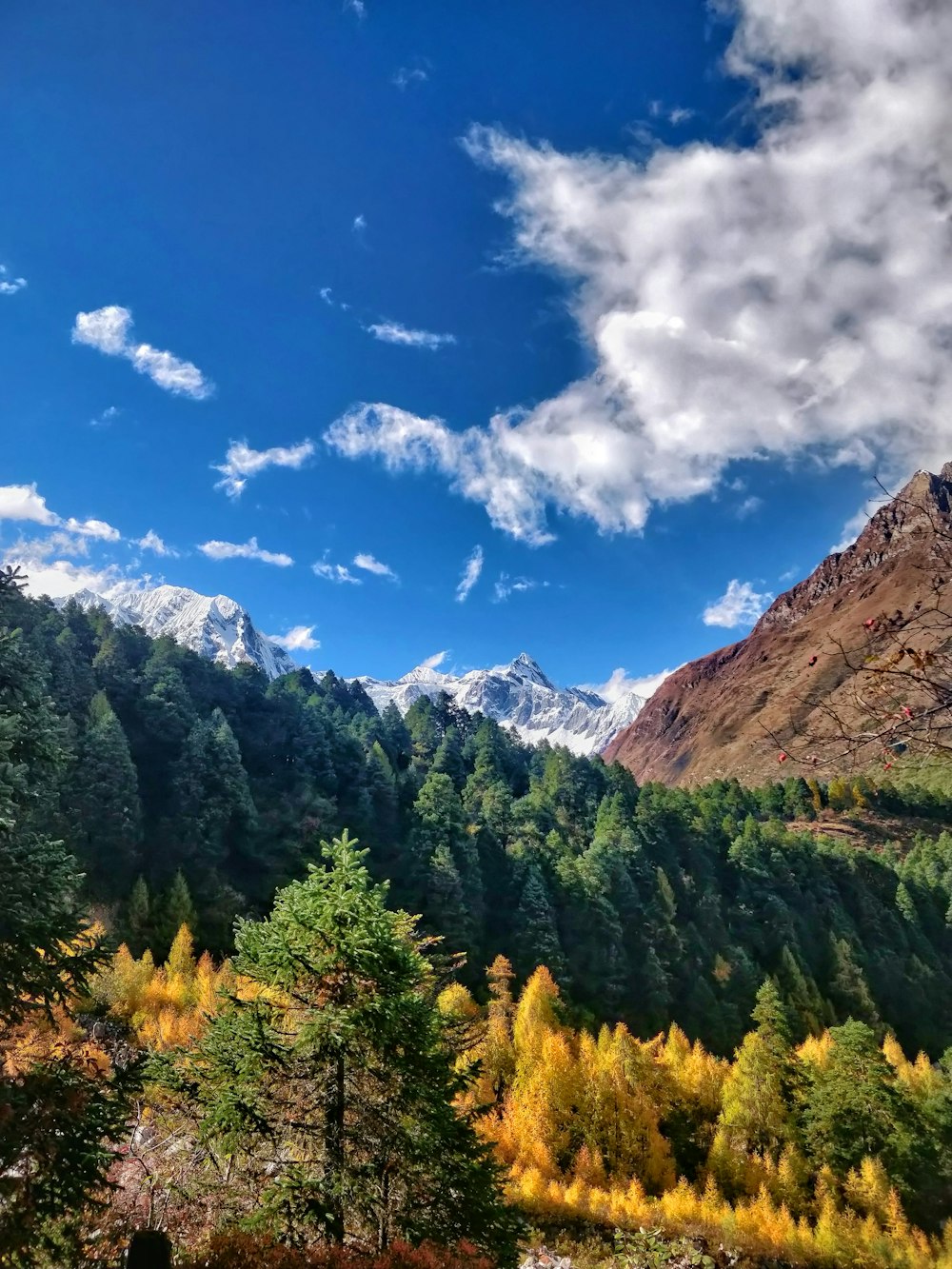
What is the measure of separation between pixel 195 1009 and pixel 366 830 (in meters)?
28.8

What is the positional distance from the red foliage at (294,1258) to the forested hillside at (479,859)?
3081 centimetres

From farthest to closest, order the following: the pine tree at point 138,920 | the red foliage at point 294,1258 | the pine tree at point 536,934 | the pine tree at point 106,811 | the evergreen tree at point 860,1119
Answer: the pine tree at point 536,934 < the pine tree at point 106,811 < the pine tree at point 138,920 < the evergreen tree at point 860,1119 < the red foliage at point 294,1258

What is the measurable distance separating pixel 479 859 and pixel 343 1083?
5165 centimetres

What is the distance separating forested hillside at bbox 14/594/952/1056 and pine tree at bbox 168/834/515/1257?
28.6 meters

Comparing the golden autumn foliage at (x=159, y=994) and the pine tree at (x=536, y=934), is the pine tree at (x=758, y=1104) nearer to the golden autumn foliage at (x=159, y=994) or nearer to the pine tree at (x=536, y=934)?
the pine tree at (x=536, y=934)

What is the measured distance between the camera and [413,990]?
11.9 meters

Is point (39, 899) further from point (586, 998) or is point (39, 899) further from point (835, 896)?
point (835, 896)

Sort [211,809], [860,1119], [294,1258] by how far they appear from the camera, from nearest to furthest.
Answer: [294,1258]
[860,1119]
[211,809]

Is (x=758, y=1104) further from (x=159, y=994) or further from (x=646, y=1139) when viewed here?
(x=159, y=994)

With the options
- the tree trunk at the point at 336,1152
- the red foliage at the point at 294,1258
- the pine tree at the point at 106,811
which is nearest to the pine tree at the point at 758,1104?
the red foliage at the point at 294,1258

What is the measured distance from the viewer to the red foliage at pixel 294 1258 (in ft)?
25.7

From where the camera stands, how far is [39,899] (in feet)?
31.9

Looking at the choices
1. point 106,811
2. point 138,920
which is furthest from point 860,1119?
point 106,811

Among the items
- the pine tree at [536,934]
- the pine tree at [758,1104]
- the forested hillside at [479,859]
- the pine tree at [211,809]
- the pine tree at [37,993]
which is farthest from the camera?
the pine tree at [536,934]
